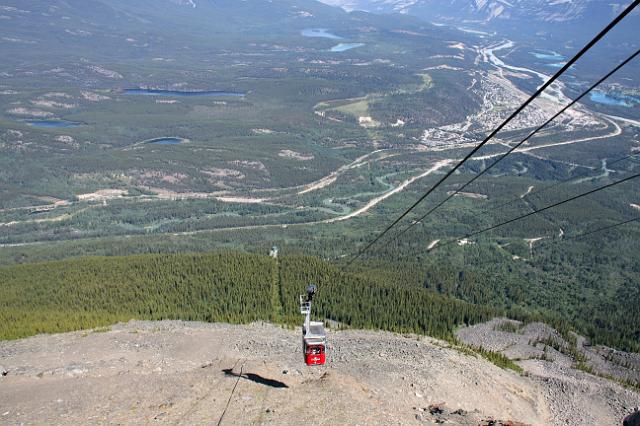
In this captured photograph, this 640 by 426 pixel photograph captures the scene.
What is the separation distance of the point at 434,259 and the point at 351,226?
809 inches

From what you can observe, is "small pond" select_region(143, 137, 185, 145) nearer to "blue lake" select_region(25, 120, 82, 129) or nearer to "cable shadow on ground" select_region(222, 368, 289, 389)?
"blue lake" select_region(25, 120, 82, 129)

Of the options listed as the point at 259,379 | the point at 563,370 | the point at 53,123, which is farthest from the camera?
the point at 53,123

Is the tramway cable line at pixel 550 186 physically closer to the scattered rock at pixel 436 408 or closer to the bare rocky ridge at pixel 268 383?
the bare rocky ridge at pixel 268 383

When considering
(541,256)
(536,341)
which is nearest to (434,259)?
(541,256)

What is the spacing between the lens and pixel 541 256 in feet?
273

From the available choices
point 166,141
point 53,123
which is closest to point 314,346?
point 166,141

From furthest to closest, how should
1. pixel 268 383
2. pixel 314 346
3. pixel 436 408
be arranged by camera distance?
1. pixel 268 383
2. pixel 436 408
3. pixel 314 346

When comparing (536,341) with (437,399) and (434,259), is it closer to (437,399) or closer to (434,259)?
(437,399)

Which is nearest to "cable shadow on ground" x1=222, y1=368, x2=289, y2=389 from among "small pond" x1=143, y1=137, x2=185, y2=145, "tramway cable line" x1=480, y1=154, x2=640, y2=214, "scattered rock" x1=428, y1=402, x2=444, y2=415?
"scattered rock" x1=428, y1=402, x2=444, y2=415

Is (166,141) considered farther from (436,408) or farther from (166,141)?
(436,408)

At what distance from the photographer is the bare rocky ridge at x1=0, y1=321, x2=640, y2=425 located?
2553cm

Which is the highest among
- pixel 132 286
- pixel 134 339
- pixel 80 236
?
pixel 134 339

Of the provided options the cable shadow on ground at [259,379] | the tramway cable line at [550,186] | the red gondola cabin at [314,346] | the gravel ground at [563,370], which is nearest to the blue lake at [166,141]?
the tramway cable line at [550,186]

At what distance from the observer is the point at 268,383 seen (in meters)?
29.0
